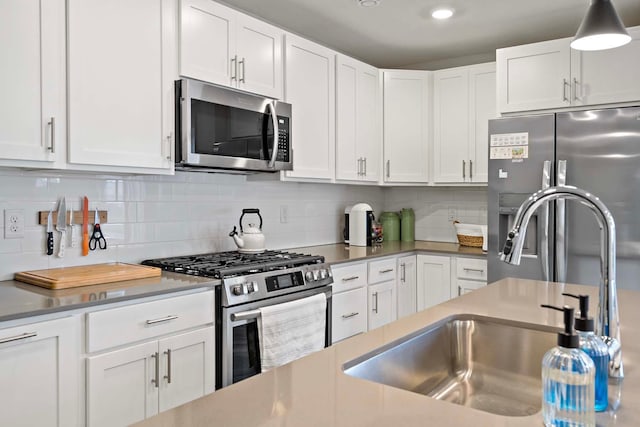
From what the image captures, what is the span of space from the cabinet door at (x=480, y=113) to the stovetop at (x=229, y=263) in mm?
1725

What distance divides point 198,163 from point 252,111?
52cm

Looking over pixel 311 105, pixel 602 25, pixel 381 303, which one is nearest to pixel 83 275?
pixel 311 105

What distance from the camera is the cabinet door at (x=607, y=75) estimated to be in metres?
3.15

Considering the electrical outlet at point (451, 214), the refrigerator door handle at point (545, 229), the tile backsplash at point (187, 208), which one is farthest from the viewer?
the electrical outlet at point (451, 214)

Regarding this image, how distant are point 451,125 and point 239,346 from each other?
104 inches

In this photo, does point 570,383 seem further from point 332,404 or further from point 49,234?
point 49,234

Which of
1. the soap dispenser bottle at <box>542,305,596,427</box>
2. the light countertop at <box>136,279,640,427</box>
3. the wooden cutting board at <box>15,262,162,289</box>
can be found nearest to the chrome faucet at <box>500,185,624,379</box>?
the light countertop at <box>136,279,640,427</box>

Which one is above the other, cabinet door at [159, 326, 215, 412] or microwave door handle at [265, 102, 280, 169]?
microwave door handle at [265, 102, 280, 169]

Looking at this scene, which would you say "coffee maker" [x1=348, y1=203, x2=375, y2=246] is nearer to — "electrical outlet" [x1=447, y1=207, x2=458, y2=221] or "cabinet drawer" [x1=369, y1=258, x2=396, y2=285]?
Result: "cabinet drawer" [x1=369, y1=258, x2=396, y2=285]

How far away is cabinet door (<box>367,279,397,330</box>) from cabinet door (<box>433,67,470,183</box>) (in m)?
1.08

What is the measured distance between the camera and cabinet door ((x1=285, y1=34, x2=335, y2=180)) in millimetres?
3297

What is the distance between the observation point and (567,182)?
315 centimetres

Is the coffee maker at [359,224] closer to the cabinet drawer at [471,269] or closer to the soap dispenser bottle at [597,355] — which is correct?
the cabinet drawer at [471,269]

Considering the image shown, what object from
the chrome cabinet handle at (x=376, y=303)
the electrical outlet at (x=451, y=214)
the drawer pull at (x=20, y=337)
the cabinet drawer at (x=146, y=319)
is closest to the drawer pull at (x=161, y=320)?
the cabinet drawer at (x=146, y=319)
